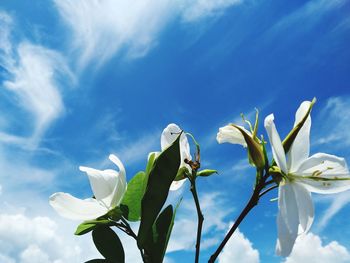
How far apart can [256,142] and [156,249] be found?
488mm

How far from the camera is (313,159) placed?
1469 millimetres

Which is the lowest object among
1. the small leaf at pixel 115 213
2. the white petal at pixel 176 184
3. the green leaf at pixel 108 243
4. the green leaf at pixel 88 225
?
the green leaf at pixel 108 243

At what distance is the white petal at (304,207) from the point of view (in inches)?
52.3

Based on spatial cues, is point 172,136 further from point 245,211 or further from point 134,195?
point 245,211

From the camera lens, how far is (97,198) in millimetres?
1429

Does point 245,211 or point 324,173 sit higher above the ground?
point 324,173

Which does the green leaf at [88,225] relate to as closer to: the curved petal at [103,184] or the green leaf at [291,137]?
the curved petal at [103,184]

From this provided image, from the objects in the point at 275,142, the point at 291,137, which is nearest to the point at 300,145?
the point at 291,137

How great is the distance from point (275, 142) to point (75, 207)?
72 centimetres

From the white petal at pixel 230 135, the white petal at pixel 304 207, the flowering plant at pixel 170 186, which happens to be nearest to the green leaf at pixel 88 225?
the flowering plant at pixel 170 186

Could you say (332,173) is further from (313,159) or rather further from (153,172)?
(153,172)

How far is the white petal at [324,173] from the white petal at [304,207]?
0.03 m

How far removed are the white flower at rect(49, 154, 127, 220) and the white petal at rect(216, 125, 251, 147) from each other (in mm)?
384

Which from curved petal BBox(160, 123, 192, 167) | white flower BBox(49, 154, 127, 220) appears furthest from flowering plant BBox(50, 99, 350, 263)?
curved petal BBox(160, 123, 192, 167)
